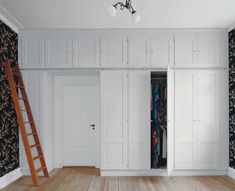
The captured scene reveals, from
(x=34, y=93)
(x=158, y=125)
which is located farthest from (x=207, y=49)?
(x=34, y=93)

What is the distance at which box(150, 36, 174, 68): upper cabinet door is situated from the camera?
5.40 meters

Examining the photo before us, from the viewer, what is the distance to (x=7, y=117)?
4766mm

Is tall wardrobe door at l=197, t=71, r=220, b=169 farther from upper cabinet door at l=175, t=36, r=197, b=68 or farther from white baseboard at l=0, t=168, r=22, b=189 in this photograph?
white baseboard at l=0, t=168, r=22, b=189

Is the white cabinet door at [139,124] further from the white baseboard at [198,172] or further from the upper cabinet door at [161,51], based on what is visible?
the white baseboard at [198,172]

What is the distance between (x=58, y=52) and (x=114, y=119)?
173 centimetres

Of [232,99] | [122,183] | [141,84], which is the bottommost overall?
[122,183]

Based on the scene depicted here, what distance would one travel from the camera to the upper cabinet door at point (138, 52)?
17.7ft

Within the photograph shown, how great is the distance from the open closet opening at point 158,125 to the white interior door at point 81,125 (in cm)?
139

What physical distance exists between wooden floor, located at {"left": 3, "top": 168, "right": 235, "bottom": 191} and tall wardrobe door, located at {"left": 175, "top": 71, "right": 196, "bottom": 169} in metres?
0.40

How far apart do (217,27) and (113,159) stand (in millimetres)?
3278

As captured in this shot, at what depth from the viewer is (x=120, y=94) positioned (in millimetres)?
5375

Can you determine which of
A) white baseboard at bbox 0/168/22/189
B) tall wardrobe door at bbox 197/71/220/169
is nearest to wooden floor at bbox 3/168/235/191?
white baseboard at bbox 0/168/22/189

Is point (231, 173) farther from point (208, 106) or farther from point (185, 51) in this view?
point (185, 51)

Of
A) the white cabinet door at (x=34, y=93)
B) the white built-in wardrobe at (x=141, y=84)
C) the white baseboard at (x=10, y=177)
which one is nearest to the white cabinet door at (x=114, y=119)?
the white built-in wardrobe at (x=141, y=84)
